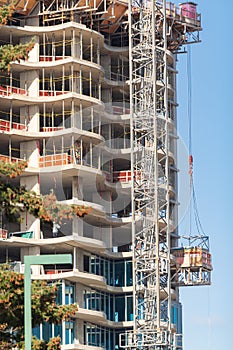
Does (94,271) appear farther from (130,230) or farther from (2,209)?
(2,209)

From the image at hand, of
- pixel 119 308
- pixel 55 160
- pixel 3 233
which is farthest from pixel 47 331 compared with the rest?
pixel 55 160

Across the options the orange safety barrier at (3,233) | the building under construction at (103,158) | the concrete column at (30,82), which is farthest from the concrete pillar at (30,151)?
the orange safety barrier at (3,233)

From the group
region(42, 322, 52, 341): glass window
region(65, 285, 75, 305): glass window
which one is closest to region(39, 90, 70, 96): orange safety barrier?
region(65, 285, 75, 305): glass window

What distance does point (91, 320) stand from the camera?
394 feet

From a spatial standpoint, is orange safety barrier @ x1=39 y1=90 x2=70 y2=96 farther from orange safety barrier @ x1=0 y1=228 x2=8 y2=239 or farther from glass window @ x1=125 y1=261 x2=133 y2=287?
glass window @ x1=125 y1=261 x2=133 y2=287

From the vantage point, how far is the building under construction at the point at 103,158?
4668 inches

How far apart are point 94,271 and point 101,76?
16.4 m

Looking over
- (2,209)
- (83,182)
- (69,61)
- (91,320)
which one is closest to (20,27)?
(69,61)

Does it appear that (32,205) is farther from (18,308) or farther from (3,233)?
(3,233)

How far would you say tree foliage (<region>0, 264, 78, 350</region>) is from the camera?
57.5 meters

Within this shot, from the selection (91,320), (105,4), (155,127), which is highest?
(105,4)

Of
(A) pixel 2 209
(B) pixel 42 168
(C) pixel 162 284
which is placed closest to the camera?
(A) pixel 2 209

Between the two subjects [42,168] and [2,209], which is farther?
[42,168]

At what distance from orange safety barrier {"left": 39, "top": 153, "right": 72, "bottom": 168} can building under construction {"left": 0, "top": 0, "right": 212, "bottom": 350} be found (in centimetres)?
10
